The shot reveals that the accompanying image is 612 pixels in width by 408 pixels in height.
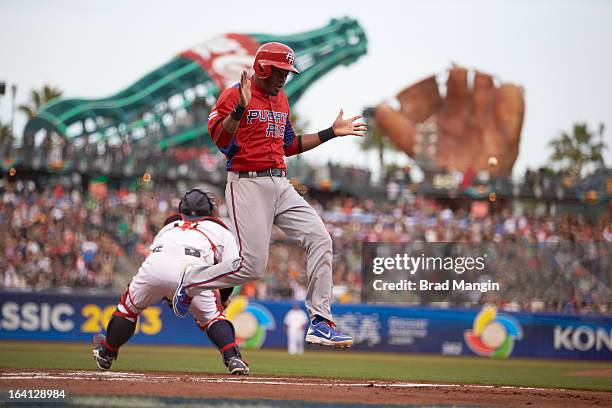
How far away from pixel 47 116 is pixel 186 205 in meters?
30.6

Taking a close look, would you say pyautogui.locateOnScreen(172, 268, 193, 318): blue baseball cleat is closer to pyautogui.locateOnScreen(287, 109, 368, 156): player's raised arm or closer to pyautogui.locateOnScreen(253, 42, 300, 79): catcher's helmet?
pyautogui.locateOnScreen(287, 109, 368, 156): player's raised arm

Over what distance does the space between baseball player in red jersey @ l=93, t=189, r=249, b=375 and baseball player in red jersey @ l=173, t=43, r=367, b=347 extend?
0.50 meters

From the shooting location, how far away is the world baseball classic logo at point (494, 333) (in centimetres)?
2125

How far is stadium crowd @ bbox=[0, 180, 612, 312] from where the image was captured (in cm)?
1947

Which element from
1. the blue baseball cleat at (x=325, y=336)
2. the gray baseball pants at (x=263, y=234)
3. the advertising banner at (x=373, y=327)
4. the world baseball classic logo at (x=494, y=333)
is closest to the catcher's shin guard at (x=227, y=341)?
the gray baseball pants at (x=263, y=234)

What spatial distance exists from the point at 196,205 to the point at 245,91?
74.3 inches

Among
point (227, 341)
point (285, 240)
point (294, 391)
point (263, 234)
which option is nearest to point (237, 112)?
point (263, 234)

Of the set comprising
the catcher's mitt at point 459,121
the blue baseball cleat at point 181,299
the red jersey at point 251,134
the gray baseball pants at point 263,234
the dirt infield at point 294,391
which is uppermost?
the catcher's mitt at point 459,121

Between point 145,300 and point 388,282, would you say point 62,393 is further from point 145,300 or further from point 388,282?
point 388,282

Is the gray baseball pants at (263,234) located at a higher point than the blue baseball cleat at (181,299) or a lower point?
higher

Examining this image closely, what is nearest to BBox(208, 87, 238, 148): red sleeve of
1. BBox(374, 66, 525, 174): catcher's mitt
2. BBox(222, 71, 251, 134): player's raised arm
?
BBox(222, 71, 251, 134): player's raised arm

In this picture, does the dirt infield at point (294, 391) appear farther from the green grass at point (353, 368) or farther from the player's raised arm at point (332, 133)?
the green grass at point (353, 368)

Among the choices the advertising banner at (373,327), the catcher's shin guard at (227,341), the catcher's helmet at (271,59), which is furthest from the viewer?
the advertising banner at (373,327)

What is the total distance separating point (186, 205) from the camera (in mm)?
9180
